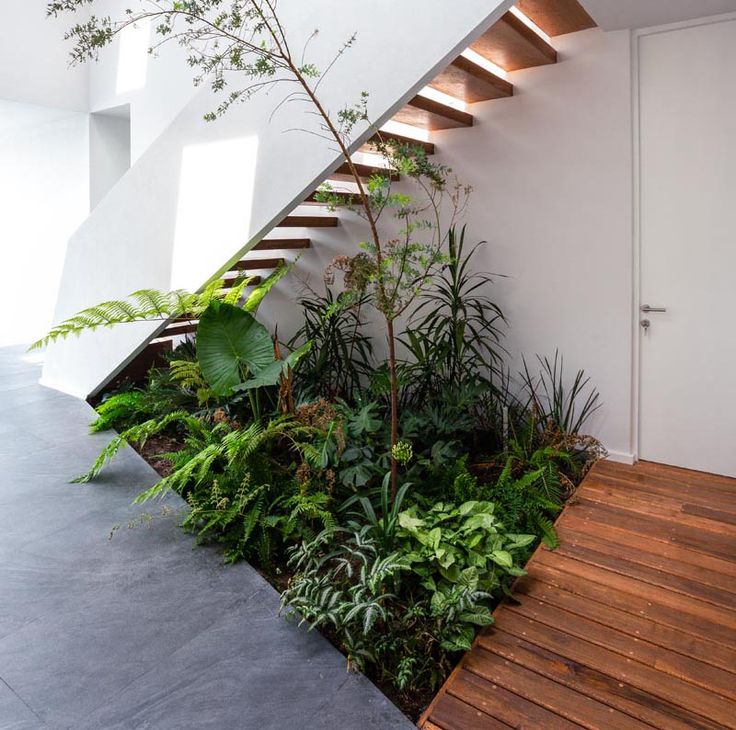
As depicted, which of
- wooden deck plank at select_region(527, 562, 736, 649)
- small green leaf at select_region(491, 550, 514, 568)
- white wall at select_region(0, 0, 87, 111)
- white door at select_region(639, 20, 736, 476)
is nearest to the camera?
wooden deck plank at select_region(527, 562, 736, 649)

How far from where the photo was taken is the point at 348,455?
3.09 meters

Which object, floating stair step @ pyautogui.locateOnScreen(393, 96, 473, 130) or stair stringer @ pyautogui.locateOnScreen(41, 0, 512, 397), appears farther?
floating stair step @ pyautogui.locateOnScreen(393, 96, 473, 130)

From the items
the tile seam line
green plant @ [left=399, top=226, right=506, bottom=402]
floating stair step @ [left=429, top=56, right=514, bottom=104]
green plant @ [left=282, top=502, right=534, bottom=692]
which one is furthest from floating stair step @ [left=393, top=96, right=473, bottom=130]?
the tile seam line

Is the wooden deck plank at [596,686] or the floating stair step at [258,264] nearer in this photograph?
the wooden deck plank at [596,686]

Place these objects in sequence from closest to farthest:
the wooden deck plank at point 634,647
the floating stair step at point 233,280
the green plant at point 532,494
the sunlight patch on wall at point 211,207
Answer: the wooden deck plank at point 634,647, the green plant at point 532,494, the sunlight patch on wall at point 211,207, the floating stair step at point 233,280

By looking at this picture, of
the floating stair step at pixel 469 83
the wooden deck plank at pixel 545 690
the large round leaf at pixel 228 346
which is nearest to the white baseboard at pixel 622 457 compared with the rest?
the wooden deck plank at pixel 545 690

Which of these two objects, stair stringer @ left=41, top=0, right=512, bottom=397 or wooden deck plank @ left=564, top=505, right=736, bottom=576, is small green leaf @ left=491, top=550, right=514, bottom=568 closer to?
wooden deck plank @ left=564, top=505, right=736, bottom=576

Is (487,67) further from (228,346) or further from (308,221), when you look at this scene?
(228,346)

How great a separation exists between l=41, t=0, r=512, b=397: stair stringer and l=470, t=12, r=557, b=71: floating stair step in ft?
1.98

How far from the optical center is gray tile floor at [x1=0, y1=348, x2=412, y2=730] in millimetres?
1929

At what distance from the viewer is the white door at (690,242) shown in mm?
3176

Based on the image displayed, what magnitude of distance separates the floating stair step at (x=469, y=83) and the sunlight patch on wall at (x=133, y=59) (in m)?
3.89

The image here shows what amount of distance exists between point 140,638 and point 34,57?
595 centimetres

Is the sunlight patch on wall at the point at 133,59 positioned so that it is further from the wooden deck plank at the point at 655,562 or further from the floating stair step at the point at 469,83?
the wooden deck plank at the point at 655,562
